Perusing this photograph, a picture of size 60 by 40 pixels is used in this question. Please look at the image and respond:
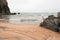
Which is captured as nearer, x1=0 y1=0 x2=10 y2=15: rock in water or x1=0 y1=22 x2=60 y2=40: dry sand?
x1=0 y1=22 x2=60 y2=40: dry sand

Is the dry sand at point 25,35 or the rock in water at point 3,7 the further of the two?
the rock in water at point 3,7

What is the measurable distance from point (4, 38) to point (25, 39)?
1.18 m

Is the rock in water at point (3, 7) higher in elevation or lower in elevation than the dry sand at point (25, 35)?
lower

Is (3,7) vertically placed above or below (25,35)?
below

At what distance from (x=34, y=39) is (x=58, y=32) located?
453cm

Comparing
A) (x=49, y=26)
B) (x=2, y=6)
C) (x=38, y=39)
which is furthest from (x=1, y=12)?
(x=38, y=39)

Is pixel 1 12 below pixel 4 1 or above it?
below

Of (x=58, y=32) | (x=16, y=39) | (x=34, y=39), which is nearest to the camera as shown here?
(x=16, y=39)

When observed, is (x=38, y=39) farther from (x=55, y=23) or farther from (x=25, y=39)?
(x=55, y=23)

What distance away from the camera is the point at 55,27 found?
1390cm

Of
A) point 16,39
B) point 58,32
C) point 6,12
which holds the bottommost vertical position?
point 6,12

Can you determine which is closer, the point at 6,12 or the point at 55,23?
the point at 55,23

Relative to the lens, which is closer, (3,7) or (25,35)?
(25,35)

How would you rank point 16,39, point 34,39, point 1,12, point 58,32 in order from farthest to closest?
point 1,12 < point 58,32 < point 34,39 < point 16,39
